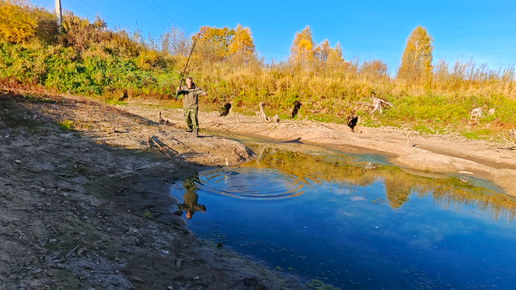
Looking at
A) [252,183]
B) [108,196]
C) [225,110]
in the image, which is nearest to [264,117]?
[225,110]

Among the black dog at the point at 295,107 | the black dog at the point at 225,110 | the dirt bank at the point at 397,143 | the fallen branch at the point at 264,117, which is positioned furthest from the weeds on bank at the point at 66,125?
the black dog at the point at 295,107

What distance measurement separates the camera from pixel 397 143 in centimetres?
1368

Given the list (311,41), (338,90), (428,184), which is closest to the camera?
(428,184)

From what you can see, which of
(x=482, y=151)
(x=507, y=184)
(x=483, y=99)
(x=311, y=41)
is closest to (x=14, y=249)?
(x=507, y=184)

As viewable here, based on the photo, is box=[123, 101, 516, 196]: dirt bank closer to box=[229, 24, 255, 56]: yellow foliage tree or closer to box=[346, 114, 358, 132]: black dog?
box=[346, 114, 358, 132]: black dog

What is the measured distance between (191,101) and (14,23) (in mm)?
16667

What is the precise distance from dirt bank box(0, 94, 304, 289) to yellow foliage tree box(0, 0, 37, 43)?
1417 centimetres

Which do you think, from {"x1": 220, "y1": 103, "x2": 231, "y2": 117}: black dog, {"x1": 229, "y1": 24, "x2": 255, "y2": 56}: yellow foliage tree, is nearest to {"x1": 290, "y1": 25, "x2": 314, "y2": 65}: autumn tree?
{"x1": 229, "y1": 24, "x2": 255, "y2": 56}: yellow foliage tree

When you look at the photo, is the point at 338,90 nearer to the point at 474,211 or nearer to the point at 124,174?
the point at 474,211

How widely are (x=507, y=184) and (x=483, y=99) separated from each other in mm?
9420

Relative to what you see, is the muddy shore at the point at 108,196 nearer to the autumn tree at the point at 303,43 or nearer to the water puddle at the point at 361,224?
the water puddle at the point at 361,224

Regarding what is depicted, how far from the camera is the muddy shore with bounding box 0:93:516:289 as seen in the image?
3152 mm

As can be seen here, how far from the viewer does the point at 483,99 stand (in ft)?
52.8

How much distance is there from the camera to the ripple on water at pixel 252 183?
271 inches
